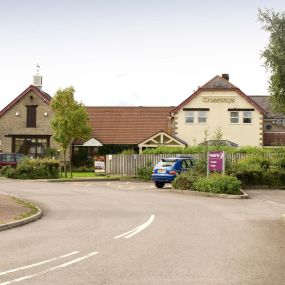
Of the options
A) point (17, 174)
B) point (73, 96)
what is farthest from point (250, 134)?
point (17, 174)

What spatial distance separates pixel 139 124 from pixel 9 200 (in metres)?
34.2

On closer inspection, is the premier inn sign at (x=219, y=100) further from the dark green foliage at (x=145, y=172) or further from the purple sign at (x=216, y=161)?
the purple sign at (x=216, y=161)

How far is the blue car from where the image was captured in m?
28.4

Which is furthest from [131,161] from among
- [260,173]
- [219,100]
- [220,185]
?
[219,100]

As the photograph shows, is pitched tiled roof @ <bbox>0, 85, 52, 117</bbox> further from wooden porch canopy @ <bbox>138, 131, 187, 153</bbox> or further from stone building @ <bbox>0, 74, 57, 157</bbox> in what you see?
wooden porch canopy @ <bbox>138, 131, 187, 153</bbox>

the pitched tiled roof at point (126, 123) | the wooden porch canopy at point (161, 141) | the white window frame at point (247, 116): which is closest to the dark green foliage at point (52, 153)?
the pitched tiled roof at point (126, 123)

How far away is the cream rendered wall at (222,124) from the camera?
1982 inches

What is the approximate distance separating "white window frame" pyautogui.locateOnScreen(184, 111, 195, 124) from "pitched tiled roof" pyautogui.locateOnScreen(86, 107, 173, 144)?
2.57 meters

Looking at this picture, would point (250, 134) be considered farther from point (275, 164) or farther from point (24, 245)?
point (24, 245)

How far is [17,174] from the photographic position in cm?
3584

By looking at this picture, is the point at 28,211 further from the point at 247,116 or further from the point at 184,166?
the point at 247,116

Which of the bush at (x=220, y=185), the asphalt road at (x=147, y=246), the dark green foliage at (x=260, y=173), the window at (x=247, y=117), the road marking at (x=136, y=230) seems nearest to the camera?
the asphalt road at (x=147, y=246)

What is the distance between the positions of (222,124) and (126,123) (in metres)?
9.42

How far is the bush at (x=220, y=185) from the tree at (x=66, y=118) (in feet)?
55.4
